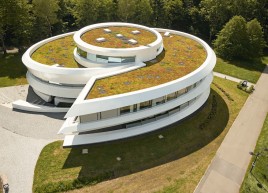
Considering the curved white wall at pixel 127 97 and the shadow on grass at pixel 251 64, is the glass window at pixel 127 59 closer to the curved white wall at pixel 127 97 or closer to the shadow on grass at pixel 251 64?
the curved white wall at pixel 127 97

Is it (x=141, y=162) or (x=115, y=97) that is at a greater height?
(x=115, y=97)

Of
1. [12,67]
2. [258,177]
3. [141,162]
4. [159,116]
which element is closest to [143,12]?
[12,67]

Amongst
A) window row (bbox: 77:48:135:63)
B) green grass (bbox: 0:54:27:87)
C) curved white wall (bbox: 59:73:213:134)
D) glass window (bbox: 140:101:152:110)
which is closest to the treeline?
green grass (bbox: 0:54:27:87)

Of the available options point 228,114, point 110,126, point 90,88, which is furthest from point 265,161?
point 90,88

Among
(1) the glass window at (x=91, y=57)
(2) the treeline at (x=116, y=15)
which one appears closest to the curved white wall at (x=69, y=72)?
(1) the glass window at (x=91, y=57)

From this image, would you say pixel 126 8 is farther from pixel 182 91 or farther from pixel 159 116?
pixel 159 116
